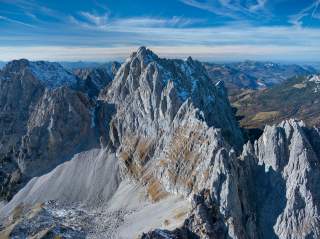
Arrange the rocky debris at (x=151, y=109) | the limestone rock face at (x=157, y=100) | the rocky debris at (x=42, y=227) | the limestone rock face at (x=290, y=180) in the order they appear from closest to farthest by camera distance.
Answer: the limestone rock face at (x=290, y=180)
the rocky debris at (x=42, y=227)
the rocky debris at (x=151, y=109)
the limestone rock face at (x=157, y=100)

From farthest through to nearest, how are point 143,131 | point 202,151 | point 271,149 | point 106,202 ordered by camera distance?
1. point 143,131
2. point 106,202
3. point 202,151
4. point 271,149

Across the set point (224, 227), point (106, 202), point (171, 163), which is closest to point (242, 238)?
point (224, 227)

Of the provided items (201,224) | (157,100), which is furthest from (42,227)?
(201,224)

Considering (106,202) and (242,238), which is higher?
(242,238)

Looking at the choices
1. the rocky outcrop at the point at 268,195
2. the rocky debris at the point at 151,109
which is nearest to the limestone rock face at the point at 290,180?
the rocky outcrop at the point at 268,195

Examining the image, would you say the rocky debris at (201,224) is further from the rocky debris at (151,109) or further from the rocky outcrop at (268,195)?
the rocky debris at (151,109)

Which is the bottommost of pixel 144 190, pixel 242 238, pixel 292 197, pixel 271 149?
pixel 144 190

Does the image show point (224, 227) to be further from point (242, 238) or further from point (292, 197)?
point (292, 197)

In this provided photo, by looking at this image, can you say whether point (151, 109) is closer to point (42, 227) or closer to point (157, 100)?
point (157, 100)

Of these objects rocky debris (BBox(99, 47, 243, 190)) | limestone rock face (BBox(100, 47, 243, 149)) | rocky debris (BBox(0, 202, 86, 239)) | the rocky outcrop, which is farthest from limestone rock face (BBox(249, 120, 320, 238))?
rocky debris (BBox(0, 202, 86, 239))
